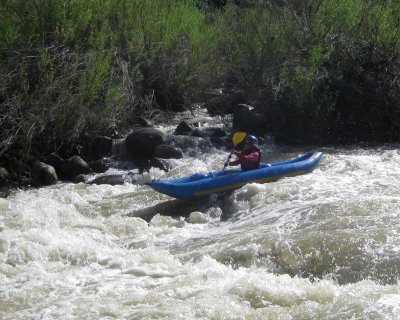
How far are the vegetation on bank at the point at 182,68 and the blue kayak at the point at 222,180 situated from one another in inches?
101

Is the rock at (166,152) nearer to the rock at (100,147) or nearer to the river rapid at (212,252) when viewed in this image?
the rock at (100,147)

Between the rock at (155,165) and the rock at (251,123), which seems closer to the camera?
the rock at (155,165)

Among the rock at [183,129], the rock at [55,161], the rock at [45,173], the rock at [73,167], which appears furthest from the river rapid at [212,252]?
the rock at [183,129]

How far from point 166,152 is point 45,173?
194cm

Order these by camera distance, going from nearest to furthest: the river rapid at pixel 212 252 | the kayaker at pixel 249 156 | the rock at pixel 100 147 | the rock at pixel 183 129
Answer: the river rapid at pixel 212 252, the kayaker at pixel 249 156, the rock at pixel 100 147, the rock at pixel 183 129

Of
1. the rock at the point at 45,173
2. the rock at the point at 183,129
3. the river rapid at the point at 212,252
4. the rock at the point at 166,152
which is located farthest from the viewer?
the rock at the point at 183,129

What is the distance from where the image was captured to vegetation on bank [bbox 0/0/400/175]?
34.3 ft

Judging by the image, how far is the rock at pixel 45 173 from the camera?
987 centimetres

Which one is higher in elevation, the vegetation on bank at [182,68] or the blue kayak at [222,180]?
the vegetation on bank at [182,68]

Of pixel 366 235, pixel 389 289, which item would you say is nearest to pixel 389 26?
pixel 366 235

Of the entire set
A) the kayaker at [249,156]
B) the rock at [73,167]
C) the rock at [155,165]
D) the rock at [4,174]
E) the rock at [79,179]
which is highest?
the kayaker at [249,156]

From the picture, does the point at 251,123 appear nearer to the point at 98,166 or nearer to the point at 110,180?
the point at 98,166

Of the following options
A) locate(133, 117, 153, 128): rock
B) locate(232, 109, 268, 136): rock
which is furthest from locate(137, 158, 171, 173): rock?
locate(232, 109, 268, 136): rock

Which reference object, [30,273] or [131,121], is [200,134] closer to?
[131,121]
